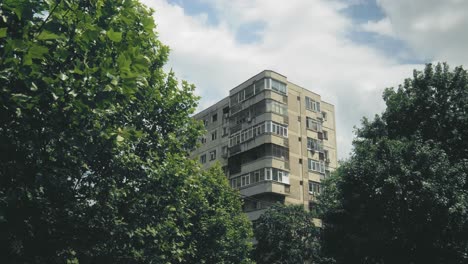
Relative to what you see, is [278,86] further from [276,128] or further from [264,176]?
[264,176]

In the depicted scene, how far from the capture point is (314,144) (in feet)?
172

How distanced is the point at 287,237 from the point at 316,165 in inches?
629

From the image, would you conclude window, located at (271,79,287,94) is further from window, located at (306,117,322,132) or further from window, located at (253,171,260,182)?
window, located at (253,171,260,182)

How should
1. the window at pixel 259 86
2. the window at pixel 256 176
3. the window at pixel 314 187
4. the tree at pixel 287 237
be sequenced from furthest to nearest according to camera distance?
the window at pixel 314 187
the window at pixel 259 86
the window at pixel 256 176
the tree at pixel 287 237

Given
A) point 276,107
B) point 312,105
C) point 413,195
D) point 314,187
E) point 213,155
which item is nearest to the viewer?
point 413,195

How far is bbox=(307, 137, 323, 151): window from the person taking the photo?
169 feet

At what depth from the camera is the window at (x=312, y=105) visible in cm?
5353

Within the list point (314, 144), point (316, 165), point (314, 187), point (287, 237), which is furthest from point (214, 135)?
point (287, 237)

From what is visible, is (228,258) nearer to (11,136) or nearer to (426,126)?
(426,126)

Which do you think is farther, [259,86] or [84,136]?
[259,86]

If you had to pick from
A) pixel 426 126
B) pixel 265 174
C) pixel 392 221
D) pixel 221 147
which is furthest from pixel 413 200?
pixel 221 147

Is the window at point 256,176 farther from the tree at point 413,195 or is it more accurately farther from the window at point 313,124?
the tree at point 413,195

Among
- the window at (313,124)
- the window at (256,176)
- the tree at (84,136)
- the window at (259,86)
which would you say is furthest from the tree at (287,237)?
the tree at (84,136)

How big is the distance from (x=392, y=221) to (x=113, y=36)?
20873mm
